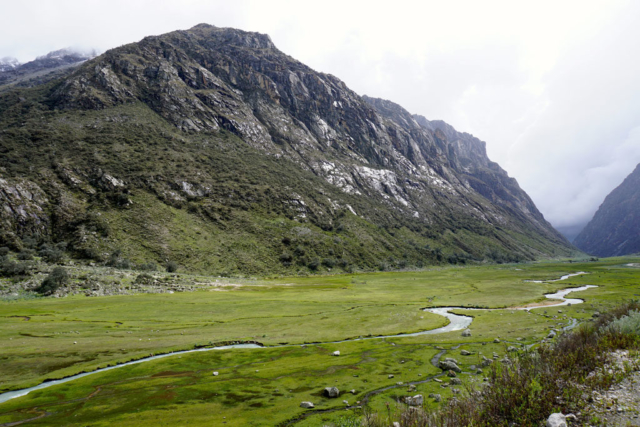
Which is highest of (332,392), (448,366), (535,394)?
(535,394)

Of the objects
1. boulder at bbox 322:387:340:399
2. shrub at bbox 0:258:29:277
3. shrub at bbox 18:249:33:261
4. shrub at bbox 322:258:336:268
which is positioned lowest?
shrub at bbox 322:258:336:268

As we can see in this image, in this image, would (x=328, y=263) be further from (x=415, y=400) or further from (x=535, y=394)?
(x=535, y=394)

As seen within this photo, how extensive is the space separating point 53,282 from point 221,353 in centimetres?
5597

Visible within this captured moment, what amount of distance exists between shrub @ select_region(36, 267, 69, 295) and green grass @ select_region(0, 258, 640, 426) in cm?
643

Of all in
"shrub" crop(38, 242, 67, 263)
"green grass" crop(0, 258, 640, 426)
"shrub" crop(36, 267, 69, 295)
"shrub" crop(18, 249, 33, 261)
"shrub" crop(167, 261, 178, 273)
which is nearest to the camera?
"green grass" crop(0, 258, 640, 426)

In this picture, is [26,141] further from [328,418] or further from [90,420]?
[328,418]

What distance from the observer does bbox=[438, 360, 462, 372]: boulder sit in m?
23.5

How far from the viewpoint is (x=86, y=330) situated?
128 feet

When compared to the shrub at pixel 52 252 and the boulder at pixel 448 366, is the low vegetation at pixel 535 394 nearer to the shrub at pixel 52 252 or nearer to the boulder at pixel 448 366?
the boulder at pixel 448 366

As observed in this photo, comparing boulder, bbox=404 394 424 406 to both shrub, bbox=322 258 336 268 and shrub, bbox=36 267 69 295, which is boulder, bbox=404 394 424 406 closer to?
shrub, bbox=36 267 69 295

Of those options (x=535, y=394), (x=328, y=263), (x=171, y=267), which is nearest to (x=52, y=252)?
(x=171, y=267)

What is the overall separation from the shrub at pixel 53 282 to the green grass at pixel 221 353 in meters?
6.43

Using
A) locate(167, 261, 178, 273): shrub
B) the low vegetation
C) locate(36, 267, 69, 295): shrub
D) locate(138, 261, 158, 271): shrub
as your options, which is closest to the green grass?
locate(36, 267, 69, 295): shrub

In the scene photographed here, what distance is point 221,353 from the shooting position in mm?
31969
